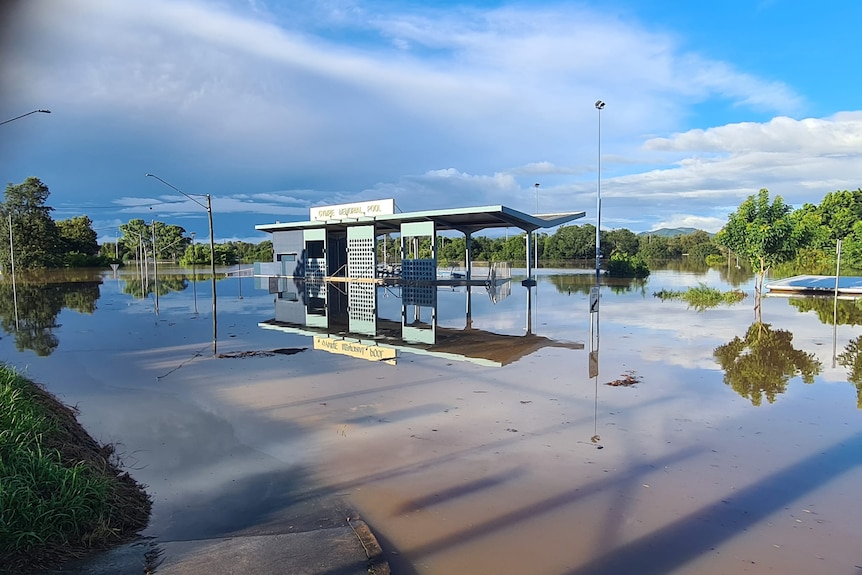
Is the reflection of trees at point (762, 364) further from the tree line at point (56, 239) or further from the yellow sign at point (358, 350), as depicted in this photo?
the tree line at point (56, 239)

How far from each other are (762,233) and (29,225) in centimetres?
6078

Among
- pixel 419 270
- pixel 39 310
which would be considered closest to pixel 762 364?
pixel 419 270

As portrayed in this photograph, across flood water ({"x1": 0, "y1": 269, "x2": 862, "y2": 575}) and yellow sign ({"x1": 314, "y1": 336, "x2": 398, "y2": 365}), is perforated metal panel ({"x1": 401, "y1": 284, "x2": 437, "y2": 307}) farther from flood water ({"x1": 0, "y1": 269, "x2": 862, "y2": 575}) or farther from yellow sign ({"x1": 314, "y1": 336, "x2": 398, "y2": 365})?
yellow sign ({"x1": 314, "y1": 336, "x2": 398, "y2": 365})

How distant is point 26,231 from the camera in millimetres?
51688

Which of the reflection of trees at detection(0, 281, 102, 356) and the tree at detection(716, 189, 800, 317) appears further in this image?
the tree at detection(716, 189, 800, 317)

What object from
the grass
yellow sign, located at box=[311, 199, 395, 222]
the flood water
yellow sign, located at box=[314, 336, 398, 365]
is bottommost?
the flood water

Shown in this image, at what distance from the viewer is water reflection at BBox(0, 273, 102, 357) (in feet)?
46.6

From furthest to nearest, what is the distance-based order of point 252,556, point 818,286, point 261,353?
point 818,286, point 261,353, point 252,556

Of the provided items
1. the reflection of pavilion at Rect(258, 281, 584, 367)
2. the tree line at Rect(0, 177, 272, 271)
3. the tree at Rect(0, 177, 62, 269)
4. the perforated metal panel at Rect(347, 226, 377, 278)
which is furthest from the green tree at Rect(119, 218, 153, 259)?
the reflection of pavilion at Rect(258, 281, 584, 367)

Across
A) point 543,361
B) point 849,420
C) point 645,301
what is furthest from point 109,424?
point 645,301

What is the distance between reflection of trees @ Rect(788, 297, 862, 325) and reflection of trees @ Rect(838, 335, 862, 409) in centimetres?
389

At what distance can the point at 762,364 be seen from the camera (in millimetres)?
10680

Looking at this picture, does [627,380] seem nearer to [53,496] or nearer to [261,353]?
[261,353]

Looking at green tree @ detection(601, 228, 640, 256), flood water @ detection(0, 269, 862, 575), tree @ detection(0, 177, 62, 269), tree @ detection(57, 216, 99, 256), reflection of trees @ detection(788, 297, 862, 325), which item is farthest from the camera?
green tree @ detection(601, 228, 640, 256)
